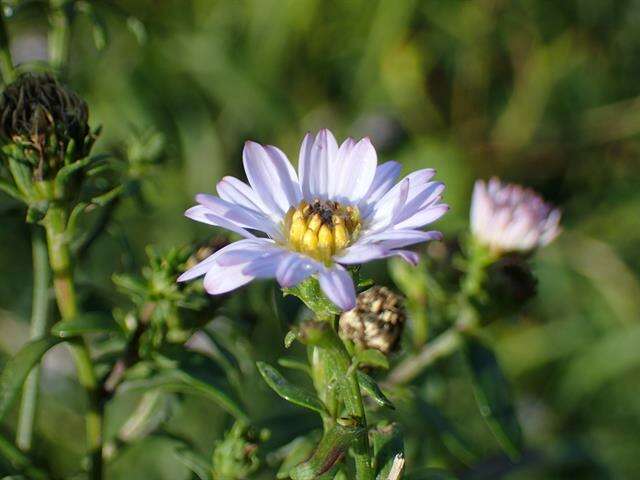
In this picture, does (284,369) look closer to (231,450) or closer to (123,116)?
(123,116)

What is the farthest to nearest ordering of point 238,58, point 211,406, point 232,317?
point 238,58 < point 211,406 < point 232,317

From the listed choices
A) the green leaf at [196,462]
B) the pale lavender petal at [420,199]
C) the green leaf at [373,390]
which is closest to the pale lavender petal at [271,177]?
the pale lavender petal at [420,199]

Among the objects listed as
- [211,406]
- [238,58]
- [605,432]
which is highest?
[238,58]

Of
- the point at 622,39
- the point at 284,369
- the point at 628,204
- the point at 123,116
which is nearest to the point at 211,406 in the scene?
the point at 284,369

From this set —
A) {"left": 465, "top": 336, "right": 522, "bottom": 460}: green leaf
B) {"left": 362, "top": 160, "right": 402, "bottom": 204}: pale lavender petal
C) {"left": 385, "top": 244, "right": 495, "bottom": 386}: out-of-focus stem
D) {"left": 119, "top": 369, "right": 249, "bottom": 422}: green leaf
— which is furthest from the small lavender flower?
{"left": 119, "top": 369, "right": 249, "bottom": 422}: green leaf

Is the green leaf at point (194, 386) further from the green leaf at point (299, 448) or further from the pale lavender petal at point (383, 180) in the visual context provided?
the pale lavender petal at point (383, 180)

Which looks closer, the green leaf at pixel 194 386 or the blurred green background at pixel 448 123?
the green leaf at pixel 194 386

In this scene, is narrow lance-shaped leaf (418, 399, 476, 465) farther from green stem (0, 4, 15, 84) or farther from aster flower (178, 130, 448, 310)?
green stem (0, 4, 15, 84)
